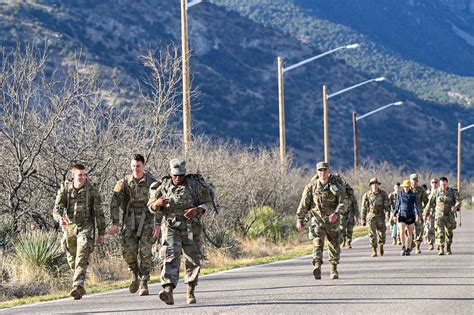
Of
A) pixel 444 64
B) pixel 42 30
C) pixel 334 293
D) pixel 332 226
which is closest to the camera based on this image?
pixel 334 293

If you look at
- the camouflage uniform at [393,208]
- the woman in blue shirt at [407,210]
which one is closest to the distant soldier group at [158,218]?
the woman in blue shirt at [407,210]

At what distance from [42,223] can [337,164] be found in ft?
250

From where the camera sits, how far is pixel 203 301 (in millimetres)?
14469

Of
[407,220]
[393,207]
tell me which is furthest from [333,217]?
[393,207]

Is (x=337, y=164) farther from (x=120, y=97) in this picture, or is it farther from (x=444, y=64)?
(x=444, y=64)

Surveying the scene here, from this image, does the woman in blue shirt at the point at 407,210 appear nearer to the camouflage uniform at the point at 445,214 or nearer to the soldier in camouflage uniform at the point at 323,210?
the camouflage uniform at the point at 445,214

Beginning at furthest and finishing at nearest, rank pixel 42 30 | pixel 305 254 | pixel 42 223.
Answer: pixel 42 30 → pixel 305 254 → pixel 42 223

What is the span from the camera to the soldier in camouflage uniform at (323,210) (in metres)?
17.7

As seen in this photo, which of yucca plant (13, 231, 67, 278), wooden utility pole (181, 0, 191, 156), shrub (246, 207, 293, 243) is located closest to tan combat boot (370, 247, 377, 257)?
wooden utility pole (181, 0, 191, 156)

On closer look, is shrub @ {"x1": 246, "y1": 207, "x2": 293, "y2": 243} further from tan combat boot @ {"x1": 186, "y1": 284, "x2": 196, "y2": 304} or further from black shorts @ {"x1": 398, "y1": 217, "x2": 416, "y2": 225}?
tan combat boot @ {"x1": 186, "y1": 284, "x2": 196, "y2": 304}

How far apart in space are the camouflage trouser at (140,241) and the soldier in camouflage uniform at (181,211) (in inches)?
40.8

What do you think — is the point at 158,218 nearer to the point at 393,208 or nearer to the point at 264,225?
the point at 393,208

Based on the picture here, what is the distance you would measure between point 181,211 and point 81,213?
1741 millimetres

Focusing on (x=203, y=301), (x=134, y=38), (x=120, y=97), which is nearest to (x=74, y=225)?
(x=203, y=301)
